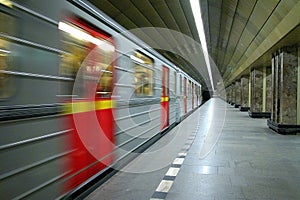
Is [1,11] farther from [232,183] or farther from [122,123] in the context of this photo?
[232,183]

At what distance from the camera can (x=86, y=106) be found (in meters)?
3.78

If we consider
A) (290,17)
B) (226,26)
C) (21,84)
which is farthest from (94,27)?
(226,26)

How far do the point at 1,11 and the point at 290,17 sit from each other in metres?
7.64

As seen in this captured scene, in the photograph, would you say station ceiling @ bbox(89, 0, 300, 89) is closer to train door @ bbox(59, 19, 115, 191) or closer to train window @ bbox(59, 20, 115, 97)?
train window @ bbox(59, 20, 115, 97)

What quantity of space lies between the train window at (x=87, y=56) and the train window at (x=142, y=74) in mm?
1263

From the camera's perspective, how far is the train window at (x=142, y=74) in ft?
19.7

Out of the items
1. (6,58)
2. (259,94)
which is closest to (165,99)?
(6,58)

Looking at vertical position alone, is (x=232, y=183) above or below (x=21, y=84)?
below

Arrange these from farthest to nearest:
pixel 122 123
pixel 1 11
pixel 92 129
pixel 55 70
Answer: pixel 122 123
pixel 92 129
pixel 55 70
pixel 1 11

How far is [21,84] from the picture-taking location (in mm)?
2518

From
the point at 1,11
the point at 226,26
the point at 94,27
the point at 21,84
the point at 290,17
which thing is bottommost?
the point at 21,84

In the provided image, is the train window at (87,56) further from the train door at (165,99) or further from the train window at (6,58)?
the train door at (165,99)

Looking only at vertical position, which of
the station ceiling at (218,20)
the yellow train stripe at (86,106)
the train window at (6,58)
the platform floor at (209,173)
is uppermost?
the station ceiling at (218,20)

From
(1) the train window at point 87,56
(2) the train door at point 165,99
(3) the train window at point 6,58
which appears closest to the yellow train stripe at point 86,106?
(1) the train window at point 87,56
